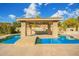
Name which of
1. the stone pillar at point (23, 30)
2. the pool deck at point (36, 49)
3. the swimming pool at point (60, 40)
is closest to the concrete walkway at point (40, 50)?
the pool deck at point (36, 49)

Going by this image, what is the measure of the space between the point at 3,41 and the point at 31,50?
1019 mm

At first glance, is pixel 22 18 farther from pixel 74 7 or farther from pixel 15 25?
pixel 74 7

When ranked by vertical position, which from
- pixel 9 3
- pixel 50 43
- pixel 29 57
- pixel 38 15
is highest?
pixel 9 3

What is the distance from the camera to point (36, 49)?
5938mm

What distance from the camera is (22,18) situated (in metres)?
6.20

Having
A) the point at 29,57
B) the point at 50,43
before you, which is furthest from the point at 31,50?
the point at 50,43

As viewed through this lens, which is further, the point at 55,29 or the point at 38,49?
the point at 55,29

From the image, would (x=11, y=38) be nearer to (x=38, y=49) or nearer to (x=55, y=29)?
(x=38, y=49)

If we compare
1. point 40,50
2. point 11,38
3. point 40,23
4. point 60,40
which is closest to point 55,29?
point 60,40

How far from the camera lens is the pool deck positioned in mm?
5766

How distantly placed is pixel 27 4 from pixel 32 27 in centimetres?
87

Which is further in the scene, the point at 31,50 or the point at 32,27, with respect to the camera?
the point at 32,27

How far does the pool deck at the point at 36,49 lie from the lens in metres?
5.77

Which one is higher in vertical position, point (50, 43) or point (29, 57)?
point (50, 43)
